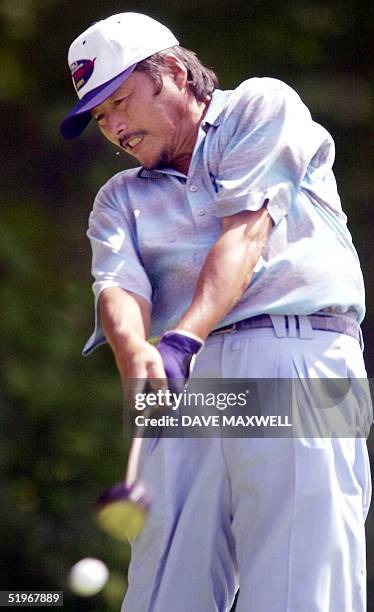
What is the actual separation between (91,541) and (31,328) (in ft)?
1.58

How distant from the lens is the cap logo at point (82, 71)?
206 cm

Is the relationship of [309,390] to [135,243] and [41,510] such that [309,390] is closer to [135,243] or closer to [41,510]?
[135,243]

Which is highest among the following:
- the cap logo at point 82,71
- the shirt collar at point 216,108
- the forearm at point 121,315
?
the cap logo at point 82,71

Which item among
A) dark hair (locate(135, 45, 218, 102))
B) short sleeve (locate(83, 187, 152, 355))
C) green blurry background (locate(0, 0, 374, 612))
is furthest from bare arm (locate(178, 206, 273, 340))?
green blurry background (locate(0, 0, 374, 612))

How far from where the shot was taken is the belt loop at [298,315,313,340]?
1926 mm

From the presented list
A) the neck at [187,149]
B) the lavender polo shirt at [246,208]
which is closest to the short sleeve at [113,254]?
the lavender polo shirt at [246,208]

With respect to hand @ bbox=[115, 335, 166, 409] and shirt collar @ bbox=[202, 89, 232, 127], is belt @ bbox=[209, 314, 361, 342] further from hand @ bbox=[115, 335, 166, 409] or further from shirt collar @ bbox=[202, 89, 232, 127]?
shirt collar @ bbox=[202, 89, 232, 127]

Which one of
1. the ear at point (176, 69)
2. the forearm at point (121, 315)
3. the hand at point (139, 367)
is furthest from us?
the ear at point (176, 69)

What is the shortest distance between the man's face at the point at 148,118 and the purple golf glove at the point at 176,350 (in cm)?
33

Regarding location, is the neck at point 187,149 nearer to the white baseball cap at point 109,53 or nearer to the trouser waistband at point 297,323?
the white baseball cap at point 109,53

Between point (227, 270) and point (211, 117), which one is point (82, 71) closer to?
point (211, 117)

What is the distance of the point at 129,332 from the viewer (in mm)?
1949

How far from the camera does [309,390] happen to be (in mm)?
1920

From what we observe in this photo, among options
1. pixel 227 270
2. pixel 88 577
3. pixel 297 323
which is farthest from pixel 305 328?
pixel 88 577
